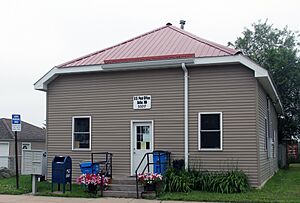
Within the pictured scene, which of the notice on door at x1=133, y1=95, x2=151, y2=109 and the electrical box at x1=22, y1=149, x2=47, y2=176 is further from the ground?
the notice on door at x1=133, y1=95, x2=151, y2=109

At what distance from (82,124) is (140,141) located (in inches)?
95.3

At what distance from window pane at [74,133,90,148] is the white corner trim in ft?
7.64

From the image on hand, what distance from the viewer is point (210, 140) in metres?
14.3

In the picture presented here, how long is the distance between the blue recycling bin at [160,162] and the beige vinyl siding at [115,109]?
0.43 m

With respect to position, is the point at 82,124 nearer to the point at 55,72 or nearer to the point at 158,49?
the point at 55,72

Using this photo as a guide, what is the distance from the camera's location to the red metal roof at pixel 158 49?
14.7 meters

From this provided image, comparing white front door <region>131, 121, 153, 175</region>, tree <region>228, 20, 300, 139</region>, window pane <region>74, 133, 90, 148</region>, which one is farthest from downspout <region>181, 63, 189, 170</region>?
tree <region>228, 20, 300, 139</region>

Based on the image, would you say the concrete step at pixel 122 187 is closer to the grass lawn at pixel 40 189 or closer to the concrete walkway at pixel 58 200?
the grass lawn at pixel 40 189

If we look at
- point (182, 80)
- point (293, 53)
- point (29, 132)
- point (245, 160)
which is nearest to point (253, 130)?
point (245, 160)

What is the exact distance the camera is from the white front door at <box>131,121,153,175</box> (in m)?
15.0

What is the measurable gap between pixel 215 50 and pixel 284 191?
5202 millimetres

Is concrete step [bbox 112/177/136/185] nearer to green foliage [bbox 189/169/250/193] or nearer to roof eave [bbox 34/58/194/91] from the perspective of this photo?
green foliage [bbox 189/169/250/193]

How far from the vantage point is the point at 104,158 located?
15383 millimetres

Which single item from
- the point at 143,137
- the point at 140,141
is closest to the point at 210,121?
the point at 143,137
